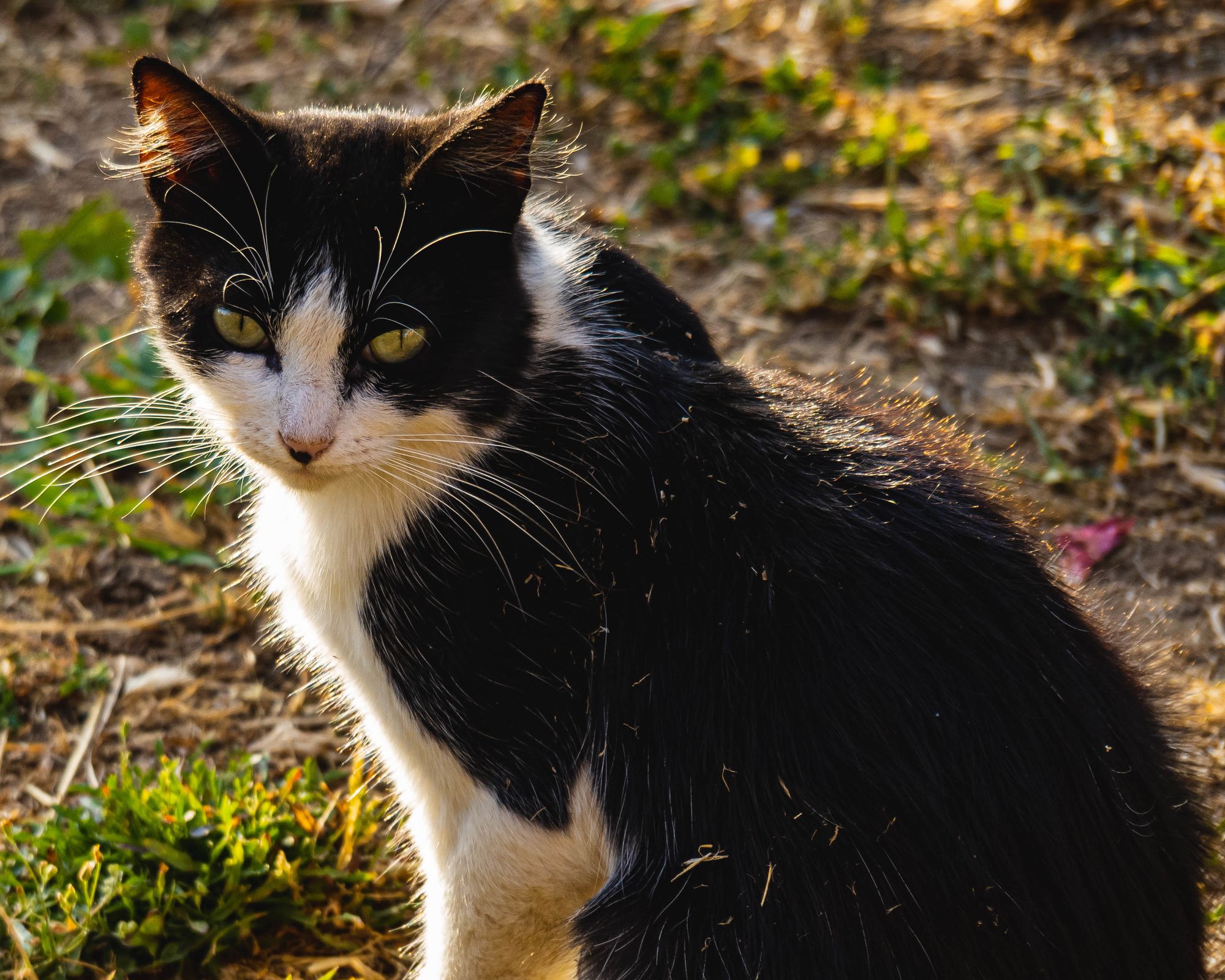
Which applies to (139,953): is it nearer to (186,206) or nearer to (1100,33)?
(186,206)

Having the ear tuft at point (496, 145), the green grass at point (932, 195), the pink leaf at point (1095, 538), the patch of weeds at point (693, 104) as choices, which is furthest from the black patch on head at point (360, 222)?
the patch of weeds at point (693, 104)

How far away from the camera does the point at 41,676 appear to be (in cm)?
293

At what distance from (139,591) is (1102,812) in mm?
2491

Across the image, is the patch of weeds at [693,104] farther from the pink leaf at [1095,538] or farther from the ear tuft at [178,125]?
the ear tuft at [178,125]

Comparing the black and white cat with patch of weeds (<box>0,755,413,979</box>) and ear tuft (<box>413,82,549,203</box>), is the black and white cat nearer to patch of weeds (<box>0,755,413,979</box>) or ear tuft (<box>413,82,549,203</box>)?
Result: ear tuft (<box>413,82,549,203</box>)

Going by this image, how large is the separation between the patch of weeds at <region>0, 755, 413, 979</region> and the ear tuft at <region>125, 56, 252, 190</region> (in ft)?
Answer: 4.10

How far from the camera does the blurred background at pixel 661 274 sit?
2.42 meters

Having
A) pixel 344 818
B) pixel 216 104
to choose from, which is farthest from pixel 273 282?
pixel 344 818

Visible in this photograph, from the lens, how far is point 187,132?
192 centimetres

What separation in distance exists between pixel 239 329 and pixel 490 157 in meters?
0.51

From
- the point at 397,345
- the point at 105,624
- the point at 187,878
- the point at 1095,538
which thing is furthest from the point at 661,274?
the point at 187,878

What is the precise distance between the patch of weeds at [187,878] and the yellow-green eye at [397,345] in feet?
3.43

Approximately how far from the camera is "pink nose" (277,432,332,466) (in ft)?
6.06

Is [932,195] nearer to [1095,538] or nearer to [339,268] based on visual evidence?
[1095,538]
